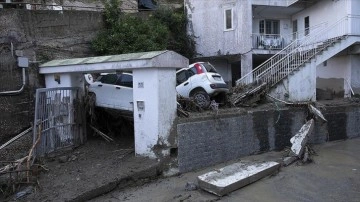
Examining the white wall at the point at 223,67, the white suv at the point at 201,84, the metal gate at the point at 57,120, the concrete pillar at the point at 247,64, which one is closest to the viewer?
the metal gate at the point at 57,120

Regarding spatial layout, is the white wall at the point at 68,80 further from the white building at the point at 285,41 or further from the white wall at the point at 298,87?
the white wall at the point at 298,87

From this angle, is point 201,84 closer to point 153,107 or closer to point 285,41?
point 153,107

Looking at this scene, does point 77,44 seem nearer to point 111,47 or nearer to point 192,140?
point 111,47

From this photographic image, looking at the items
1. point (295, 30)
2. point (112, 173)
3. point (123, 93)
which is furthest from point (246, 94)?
point (295, 30)

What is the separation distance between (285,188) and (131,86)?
5.81m

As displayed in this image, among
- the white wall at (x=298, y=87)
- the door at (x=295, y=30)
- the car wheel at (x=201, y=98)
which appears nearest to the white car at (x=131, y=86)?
the car wheel at (x=201, y=98)

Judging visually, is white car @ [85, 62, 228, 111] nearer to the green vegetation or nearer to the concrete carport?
the concrete carport

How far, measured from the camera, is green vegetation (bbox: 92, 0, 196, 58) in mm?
16484

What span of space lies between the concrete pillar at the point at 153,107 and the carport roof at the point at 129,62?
21 cm

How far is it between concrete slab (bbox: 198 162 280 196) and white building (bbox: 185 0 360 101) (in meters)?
6.88

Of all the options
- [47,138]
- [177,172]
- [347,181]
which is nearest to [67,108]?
[47,138]

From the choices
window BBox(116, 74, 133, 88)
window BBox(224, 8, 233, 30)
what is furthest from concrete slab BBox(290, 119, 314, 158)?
window BBox(224, 8, 233, 30)

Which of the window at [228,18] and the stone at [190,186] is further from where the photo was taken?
the window at [228,18]

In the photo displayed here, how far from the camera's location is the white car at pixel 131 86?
11859 mm
